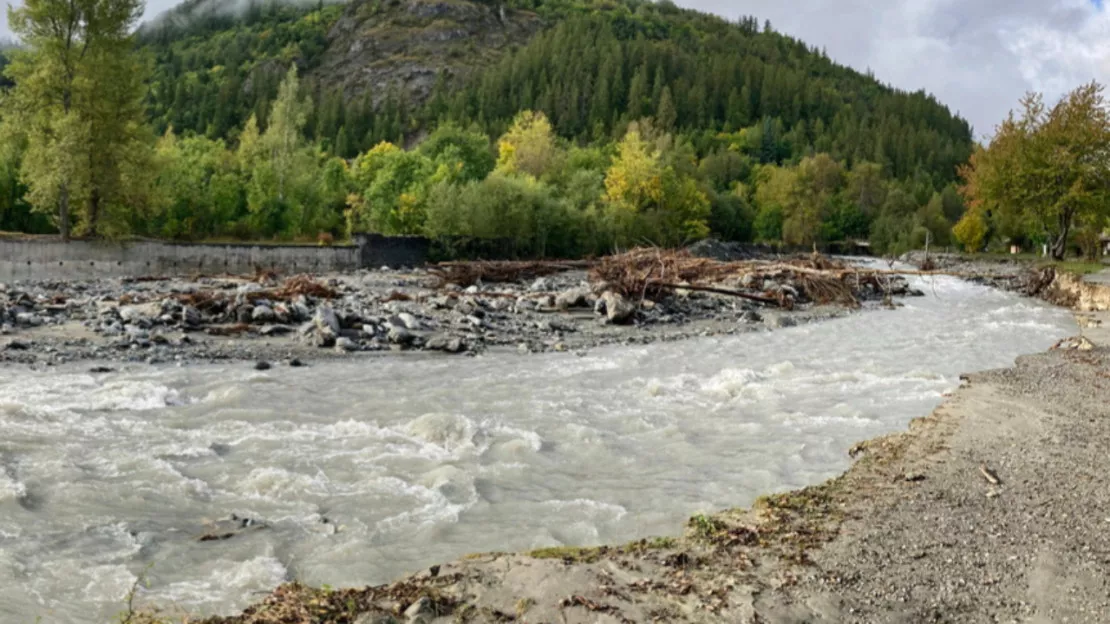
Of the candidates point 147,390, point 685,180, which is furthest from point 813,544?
point 685,180

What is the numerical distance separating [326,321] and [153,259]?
80.7 feet

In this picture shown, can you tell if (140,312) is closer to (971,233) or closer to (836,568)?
A: (836,568)

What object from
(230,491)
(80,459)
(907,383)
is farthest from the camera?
(907,383)

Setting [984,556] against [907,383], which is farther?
[907,383]

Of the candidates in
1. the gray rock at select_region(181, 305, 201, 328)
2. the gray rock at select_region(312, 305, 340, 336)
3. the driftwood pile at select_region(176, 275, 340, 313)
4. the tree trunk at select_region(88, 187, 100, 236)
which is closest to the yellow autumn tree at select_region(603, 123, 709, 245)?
the tree trunk at select_region(88, 187, 100, 236)

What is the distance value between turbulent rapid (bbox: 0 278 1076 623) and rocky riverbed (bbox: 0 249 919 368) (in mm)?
1643

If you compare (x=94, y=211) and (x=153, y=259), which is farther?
(x=153, y=259)

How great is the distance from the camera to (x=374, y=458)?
9.26 metres

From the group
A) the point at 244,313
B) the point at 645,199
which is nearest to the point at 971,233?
the point at 645,199

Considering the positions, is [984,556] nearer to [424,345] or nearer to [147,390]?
[147,390]

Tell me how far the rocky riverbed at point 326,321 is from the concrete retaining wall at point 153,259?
531cm

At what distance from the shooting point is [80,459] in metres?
8.79

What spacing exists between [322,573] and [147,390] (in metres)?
7.95

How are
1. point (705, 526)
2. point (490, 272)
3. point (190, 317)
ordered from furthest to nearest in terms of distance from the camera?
point (490, 272) < point (190, 317) < point (705, 526)
